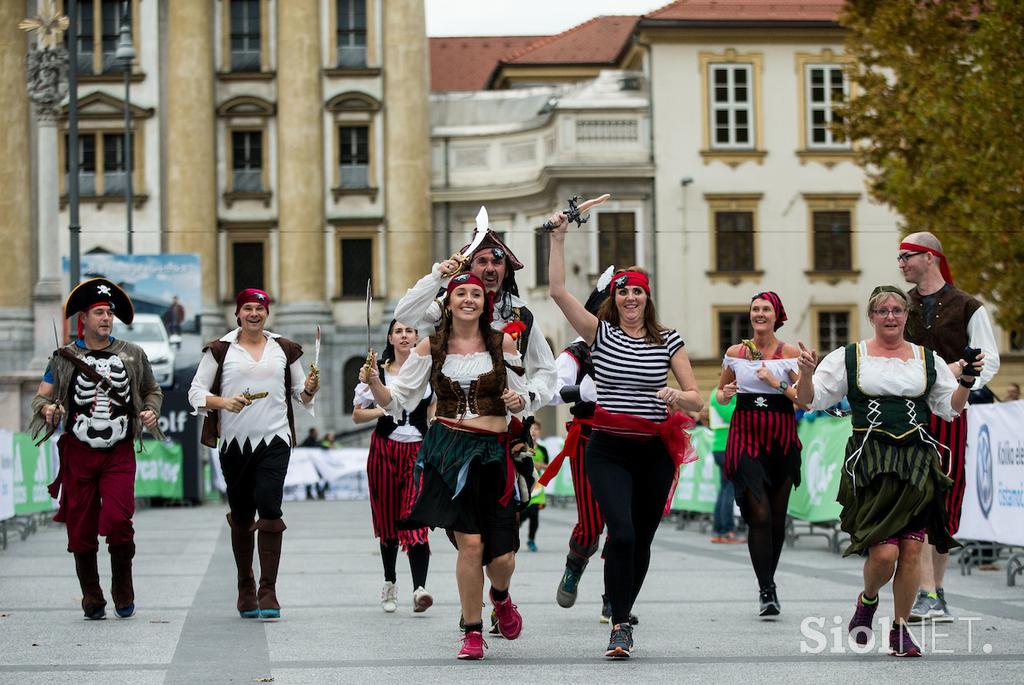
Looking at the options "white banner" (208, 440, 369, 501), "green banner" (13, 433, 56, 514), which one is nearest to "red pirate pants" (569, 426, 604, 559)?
"green banner" (13, 433, 56, 514)

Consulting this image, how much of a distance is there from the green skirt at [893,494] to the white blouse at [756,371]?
2.32 metres

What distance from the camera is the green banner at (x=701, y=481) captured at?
78.3 ft

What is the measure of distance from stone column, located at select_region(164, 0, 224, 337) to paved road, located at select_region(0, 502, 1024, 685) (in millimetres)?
40980

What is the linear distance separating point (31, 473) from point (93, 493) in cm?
1313

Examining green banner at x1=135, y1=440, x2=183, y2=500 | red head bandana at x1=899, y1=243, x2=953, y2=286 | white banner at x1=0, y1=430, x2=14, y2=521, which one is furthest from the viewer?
green banner at x1=135, y1=440, x2=183, y2=500

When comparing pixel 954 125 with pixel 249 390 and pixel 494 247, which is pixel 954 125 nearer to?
pixel 249 390

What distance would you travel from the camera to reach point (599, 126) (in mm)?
54875

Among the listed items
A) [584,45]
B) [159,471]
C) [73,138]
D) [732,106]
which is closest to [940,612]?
[73,138]

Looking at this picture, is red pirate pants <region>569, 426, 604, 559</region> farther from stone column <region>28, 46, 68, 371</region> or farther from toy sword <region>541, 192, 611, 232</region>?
stone column <region>28, 46, 68, 371</region>

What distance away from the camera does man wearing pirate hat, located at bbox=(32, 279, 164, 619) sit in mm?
11258

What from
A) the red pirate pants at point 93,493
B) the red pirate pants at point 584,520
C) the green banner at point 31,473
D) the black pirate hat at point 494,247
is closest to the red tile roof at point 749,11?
the green banner at point 31,473

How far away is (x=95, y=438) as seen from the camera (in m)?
11.3

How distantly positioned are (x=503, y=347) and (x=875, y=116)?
23.6 meters

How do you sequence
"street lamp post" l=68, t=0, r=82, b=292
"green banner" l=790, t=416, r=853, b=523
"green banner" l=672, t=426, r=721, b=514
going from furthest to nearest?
"street lamp post" l=68, t=0, r=82, b=292
"green banner" l=672, t=426, r=721, b=514
"green banner" l=790, t=416, r=853, b=523
